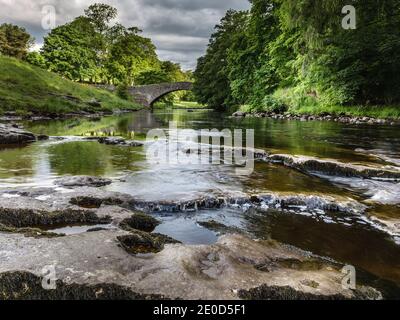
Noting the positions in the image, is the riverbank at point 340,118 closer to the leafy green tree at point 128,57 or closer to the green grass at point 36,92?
the green grass at point 36,92

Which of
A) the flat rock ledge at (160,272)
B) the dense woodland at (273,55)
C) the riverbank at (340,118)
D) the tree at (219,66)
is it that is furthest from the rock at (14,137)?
the tree at (219,66)

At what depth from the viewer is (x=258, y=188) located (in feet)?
26.3

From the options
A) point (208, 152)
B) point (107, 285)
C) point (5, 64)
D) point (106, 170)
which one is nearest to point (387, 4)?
point (208, 152)

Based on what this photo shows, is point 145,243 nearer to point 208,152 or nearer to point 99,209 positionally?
point 99,209

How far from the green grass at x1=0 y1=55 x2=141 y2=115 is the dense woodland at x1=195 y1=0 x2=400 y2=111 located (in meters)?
20.4

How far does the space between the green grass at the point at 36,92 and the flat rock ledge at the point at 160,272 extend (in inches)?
1186

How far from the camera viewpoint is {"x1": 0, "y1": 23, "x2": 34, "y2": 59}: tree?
216 feet

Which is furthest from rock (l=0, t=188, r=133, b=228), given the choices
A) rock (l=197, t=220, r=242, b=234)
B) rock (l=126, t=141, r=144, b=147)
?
rock (l=126, t=141, r=144, b=147)

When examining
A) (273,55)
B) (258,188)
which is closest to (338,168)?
(258,188)

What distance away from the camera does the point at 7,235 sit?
4547mm

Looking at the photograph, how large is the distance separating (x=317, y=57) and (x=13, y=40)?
60724mm

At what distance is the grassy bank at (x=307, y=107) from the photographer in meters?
28.3

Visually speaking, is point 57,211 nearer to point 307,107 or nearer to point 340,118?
point 340,118

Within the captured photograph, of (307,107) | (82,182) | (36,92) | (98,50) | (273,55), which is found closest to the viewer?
(82,182)
